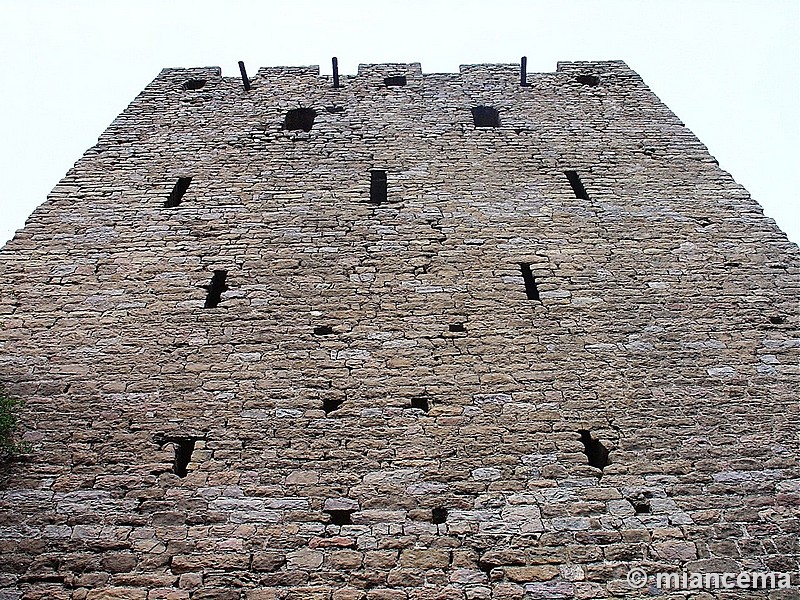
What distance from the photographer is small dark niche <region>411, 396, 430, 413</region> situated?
502 centimetres

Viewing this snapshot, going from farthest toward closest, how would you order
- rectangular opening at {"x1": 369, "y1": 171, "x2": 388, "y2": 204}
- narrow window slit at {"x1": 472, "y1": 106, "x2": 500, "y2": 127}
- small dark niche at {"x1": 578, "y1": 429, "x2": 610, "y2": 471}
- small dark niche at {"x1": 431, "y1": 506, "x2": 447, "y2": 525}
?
narrow window slit at {"x1": 472, "y1": 106, "x2": 500, "y2": 127}, rectangular opening at {"x1": 369, "y1": 171, "x2": 388, "y2": 204}, small dark niche at {"x1": 578, "y1": 429, "x2": 610, "y2": 471}, small dark niche at {"x1": 431, "y1": 506, "x2": 447, "y2": 525}

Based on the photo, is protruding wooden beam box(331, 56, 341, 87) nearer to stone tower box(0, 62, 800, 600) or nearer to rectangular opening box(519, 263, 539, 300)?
stone tower box(0, 62, 800, 600)

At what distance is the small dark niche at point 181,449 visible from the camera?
478cm

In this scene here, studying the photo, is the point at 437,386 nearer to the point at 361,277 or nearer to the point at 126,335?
the point at 361,277

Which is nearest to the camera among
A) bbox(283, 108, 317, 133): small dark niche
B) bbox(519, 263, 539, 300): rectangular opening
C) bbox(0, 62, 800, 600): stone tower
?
bbox(0, 62, 800, 600): stone tower

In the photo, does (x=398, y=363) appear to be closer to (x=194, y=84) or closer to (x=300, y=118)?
(x=300, y=118)

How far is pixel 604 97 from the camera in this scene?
8242 millimetres

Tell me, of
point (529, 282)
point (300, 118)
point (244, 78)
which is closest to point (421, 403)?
point (529, 282)

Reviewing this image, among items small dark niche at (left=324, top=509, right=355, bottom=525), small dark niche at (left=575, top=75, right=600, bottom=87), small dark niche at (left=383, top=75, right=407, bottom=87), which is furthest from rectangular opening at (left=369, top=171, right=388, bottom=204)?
small dark niche at (left=324, top=509, right=355, bottom=525)

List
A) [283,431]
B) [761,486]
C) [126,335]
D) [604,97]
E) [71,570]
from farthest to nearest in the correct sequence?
[604,97]
[126,335]
[283,431]
[761,486]
[71,570]

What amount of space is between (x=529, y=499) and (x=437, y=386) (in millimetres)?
1094

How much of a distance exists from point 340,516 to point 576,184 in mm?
4292

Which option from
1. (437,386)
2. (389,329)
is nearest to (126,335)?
(389,329)

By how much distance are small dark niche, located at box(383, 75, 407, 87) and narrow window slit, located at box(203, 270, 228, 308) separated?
3.71 metres
